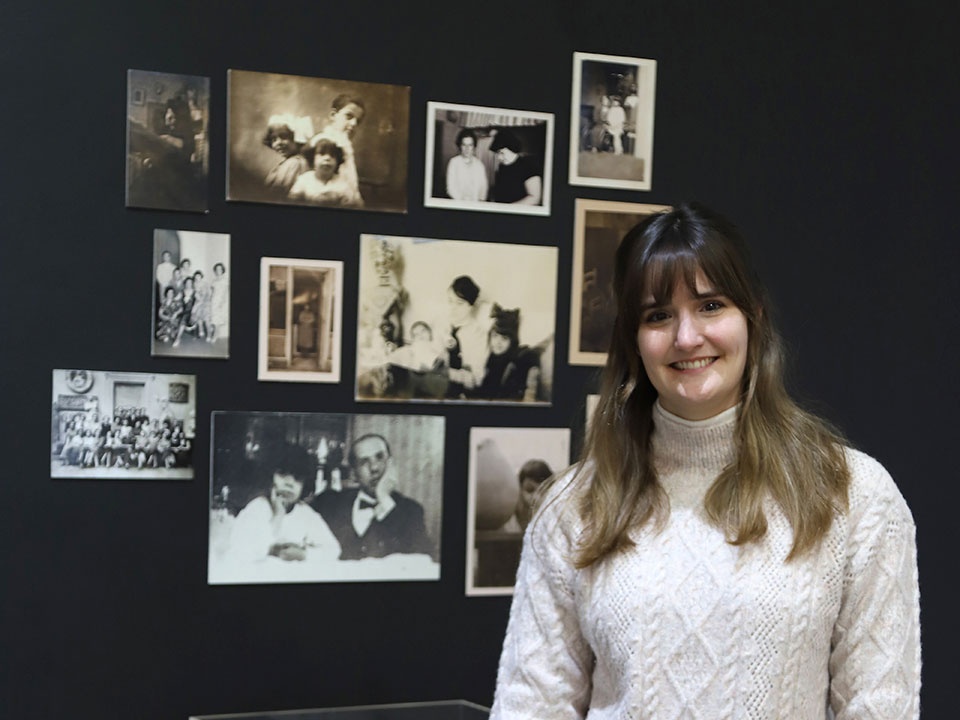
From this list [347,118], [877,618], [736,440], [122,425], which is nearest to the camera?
[877,618]

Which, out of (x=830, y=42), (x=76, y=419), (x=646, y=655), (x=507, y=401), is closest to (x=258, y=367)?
(x=76, y=419)

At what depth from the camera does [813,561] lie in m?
1.66

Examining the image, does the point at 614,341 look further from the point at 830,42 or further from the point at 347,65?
the point at 830,42

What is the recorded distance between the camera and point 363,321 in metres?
2.36

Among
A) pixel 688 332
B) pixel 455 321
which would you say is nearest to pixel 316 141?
pixel 455 321

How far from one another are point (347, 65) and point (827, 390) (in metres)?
1.35

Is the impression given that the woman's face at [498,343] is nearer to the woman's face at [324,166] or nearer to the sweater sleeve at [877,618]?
the woman's face at [324,166]

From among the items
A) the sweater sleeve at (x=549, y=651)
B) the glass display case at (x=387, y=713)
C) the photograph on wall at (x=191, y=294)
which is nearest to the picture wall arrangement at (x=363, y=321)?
the photograph on wall at (x=191, y=294)

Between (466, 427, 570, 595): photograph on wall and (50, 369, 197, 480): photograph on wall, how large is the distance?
61 centimetres

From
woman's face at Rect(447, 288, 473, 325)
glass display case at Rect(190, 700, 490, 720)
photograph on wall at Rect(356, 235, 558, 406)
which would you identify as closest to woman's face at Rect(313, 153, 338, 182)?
photograph on wall at Rect(356, 235, 558, 406)

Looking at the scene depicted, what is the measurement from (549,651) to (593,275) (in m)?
0.96

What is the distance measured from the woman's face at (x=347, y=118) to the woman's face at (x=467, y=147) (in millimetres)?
231

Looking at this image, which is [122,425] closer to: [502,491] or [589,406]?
[502,491]

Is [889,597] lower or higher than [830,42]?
lower
